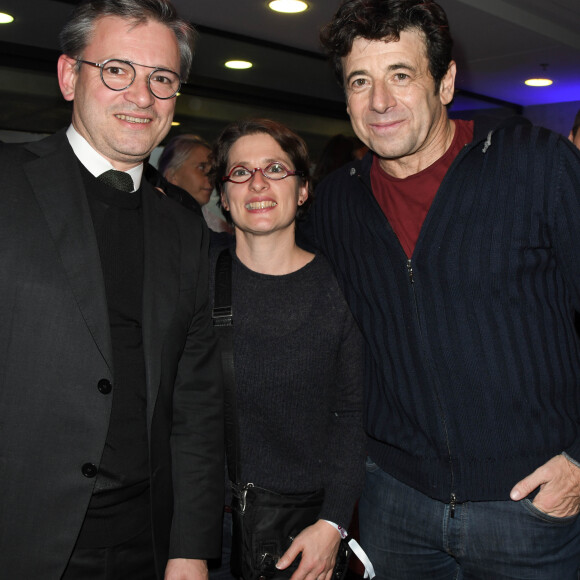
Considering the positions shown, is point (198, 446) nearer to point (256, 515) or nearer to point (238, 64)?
point (256, 515)

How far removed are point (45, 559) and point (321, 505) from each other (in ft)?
2.57

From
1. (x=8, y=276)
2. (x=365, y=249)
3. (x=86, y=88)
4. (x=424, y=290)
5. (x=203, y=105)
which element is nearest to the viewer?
(x=8, y=276)

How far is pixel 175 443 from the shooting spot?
6.02ft

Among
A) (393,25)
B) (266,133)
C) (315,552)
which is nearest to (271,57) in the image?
(266,133)

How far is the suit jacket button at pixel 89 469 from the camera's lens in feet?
4.89

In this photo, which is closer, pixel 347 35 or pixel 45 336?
pixel 45 336

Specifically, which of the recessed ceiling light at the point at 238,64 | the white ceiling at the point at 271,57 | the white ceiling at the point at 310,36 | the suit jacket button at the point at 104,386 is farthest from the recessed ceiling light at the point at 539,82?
the suit jacket button at the point at 104,386

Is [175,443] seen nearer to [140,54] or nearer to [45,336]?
[45,336]

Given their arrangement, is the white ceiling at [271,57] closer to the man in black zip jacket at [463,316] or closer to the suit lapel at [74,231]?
the man in black zip jacket at [463,316]

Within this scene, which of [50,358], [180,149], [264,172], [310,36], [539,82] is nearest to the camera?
[50,358]

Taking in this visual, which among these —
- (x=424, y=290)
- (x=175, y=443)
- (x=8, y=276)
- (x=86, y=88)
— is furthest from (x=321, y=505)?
(x=86, y=88)

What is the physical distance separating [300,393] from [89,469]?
65 cm

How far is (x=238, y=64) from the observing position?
18.0ft

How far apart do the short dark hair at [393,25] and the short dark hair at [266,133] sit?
1.09 ft
